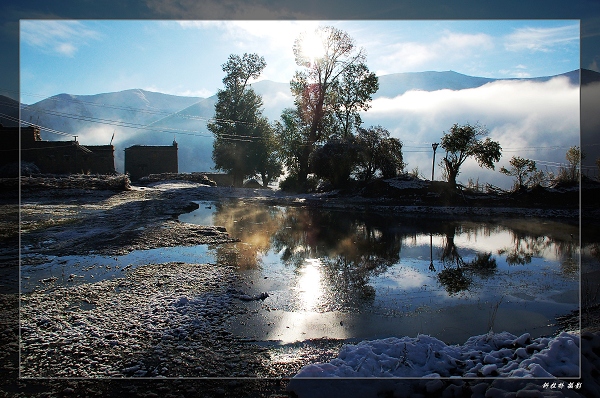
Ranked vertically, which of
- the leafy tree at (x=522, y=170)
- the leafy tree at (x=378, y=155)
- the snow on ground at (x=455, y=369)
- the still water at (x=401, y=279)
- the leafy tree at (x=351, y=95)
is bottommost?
the still water at (x=401, y=279)

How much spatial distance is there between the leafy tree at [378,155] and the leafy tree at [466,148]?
3.78 meters

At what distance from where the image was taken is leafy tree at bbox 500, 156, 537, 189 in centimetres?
2080

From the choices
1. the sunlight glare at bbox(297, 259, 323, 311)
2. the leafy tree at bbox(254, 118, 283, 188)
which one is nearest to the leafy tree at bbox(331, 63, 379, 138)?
the leafy tree at bbox(254, 118, 283, 188)

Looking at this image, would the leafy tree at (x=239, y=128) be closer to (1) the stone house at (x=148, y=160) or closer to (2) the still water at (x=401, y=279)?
(1) the stone house at (x=148, y=160)

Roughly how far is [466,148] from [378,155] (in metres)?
5.84

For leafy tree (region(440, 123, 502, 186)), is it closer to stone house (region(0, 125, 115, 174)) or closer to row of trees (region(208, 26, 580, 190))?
row of trees (region(208, 26, 580, 190))

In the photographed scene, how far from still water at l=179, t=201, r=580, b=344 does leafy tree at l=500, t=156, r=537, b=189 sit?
683 centimetres

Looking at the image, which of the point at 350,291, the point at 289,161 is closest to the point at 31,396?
the point at 350,291

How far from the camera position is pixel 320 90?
3294cm

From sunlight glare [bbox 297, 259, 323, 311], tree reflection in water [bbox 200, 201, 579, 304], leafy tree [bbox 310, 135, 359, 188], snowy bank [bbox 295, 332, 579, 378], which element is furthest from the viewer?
leafy tree [bbox 310, 135, 359, 188]

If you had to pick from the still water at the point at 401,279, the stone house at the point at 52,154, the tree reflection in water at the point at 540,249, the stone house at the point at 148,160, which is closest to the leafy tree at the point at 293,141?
the stone house at the point at 148,160

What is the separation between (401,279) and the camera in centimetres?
756

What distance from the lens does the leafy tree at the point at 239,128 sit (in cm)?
4000

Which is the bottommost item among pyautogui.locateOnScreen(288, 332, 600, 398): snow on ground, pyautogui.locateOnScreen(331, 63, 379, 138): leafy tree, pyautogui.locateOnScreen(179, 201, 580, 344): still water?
pyautogui.locateOnScreen(179, 201, 580, 344): still water
